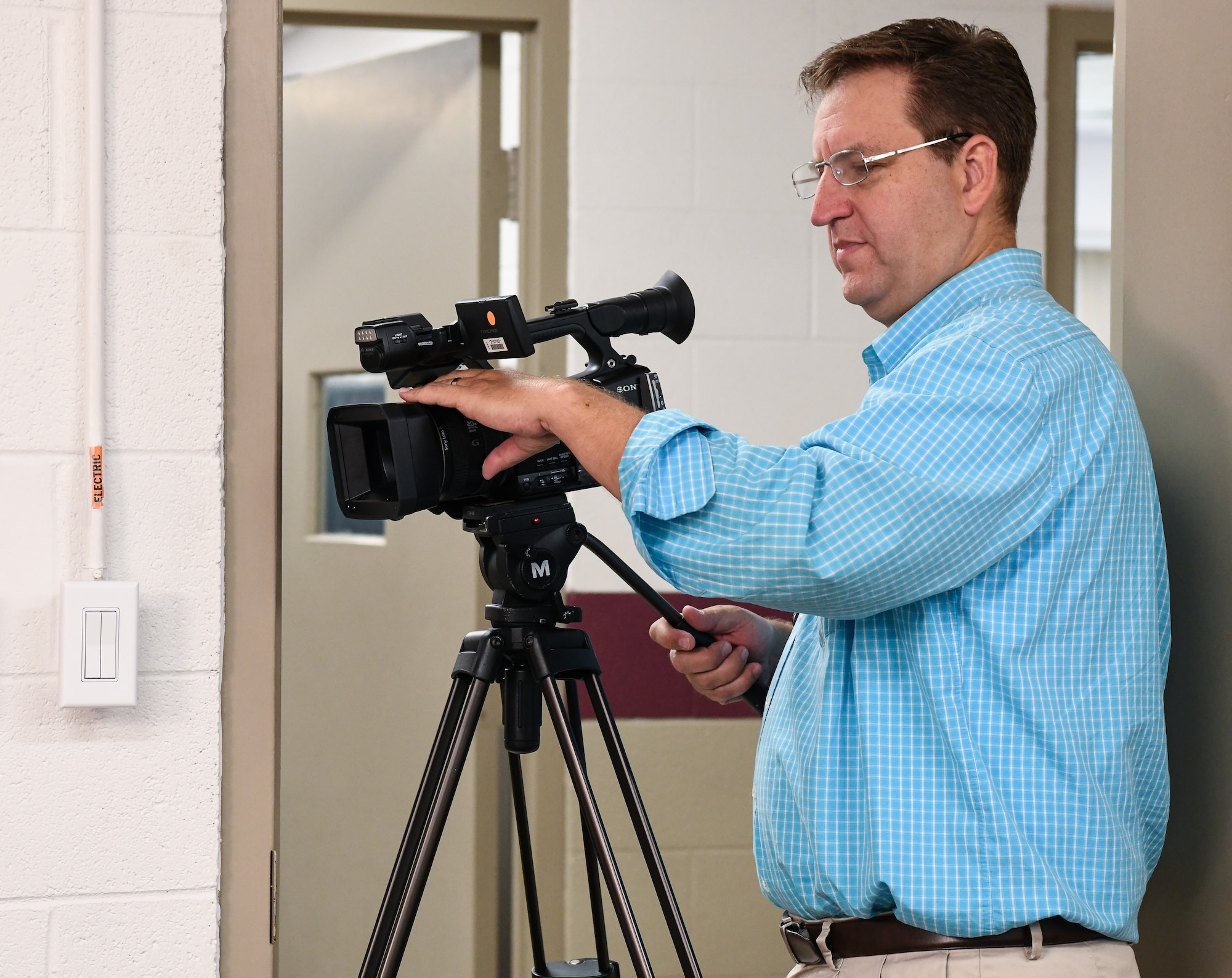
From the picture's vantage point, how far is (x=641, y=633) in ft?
7.61

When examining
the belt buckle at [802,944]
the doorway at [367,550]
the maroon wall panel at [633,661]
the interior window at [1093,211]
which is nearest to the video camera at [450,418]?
the belt buckle at [802,944]

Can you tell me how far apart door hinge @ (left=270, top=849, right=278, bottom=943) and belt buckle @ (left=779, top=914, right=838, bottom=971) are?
1.62 feet

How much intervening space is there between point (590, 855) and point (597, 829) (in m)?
0.26

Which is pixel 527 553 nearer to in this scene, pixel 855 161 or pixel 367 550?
pixel 855 161

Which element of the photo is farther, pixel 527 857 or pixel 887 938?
pixel 527 857

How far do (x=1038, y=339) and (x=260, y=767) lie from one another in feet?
2.59

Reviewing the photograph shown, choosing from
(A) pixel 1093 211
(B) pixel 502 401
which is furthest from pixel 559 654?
(A) pixel 1093 211

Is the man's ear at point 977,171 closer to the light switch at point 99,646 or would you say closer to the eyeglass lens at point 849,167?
the eyeglass lens at point 849,167

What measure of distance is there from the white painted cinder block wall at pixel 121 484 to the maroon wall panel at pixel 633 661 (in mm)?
1288

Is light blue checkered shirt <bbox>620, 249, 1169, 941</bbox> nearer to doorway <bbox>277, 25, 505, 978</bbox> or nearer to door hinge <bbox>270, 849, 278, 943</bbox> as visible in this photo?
door hinge <bbox>270, 849, 278, 943</bbox>

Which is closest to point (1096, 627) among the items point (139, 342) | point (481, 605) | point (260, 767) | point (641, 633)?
point (260, 767)

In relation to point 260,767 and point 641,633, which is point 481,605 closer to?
point 641,633

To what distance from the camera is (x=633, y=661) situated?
2320mm

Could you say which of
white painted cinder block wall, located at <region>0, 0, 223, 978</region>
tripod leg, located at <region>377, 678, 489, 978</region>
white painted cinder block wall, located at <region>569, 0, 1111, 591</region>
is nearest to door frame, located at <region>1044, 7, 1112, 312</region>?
white painted cinder block wall, located at <region>569, 0, 1111, 591</region>
